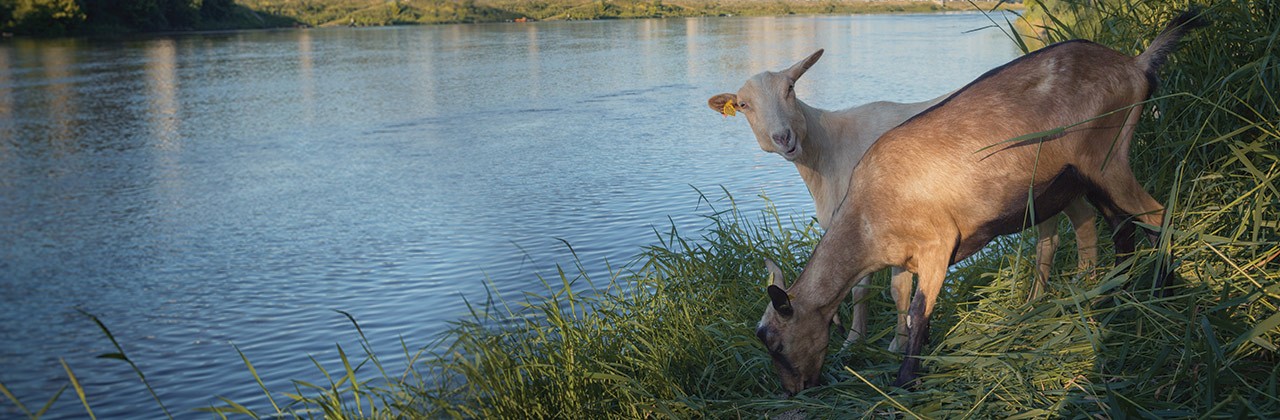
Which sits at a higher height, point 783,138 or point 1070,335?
point 783,138

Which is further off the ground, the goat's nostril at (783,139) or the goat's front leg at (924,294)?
the goat's nostril at (783,139)

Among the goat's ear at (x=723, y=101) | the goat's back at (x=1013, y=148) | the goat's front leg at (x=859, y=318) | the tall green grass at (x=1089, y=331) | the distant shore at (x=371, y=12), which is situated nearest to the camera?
the tall green grass at (x=1089, y=331)

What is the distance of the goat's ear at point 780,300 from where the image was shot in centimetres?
485

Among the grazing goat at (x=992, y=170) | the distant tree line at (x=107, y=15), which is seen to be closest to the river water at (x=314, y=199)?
the grazing goat at (x=992, y=170)

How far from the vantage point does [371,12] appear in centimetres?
9606

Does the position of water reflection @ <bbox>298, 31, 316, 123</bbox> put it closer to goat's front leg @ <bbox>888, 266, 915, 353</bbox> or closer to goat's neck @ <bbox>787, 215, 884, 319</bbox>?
goat's front leg @ <bbox>888, 266, 915, 353</bbox>

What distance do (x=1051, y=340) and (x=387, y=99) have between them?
23.7m

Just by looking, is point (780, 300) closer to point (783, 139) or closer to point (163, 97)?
point (783, 139)

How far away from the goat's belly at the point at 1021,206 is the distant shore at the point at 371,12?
53.4 metres

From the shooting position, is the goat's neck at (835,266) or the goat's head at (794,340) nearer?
the goat's neck at (835,266)

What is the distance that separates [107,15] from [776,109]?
67.1m

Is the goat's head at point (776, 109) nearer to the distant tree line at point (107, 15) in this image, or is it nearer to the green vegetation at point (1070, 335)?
the green vegetation at point (1070, 335)

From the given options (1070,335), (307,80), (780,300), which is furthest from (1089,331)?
(307,80)

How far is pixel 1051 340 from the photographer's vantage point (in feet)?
15.2
